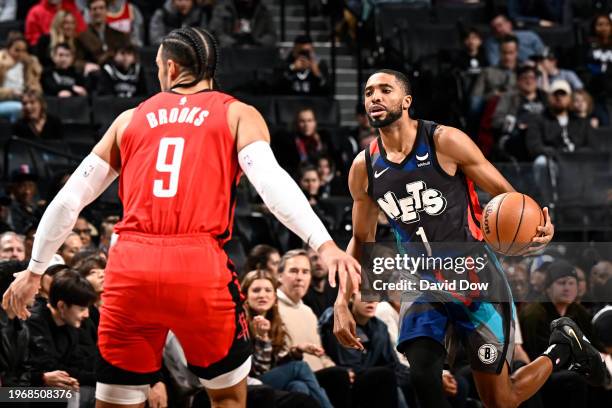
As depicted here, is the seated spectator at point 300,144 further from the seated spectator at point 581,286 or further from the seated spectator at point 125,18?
the seated spectator at point 581,286

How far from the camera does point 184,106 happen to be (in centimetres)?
496

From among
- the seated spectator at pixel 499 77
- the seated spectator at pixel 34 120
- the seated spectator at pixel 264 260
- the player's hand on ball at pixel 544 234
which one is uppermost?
the seated spectator at pixel 499 77

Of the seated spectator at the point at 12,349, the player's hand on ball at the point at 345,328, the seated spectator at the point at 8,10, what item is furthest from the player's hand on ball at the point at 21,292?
the seated spectator at the point at 8,10

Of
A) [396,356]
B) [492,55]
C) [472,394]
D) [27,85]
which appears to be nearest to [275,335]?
[396,356]

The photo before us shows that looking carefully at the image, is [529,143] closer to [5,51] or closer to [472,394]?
[472,394]

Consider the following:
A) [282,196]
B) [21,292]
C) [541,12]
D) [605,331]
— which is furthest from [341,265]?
[541,12]

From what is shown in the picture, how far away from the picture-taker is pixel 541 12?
50.0 feet

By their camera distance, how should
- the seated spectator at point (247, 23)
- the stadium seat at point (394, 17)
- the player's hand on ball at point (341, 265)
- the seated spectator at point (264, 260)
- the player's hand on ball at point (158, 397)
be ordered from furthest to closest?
the stadium seat at point (394, 17) < the seated spectator at point (247, 23) < the seated spectator at point (264, 260) < the player's hand on ball at point (158, 397) < the player's hand on ball at point (341, 265)

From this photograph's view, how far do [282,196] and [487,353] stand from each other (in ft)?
6.71

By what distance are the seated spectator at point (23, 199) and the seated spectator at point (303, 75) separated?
349cm

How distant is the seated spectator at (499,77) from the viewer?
13.1 metres

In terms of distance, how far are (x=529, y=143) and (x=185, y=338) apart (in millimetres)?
8309

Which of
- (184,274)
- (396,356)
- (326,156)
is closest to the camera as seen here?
(184,274)

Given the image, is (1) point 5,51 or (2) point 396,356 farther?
(1) point 5,51
